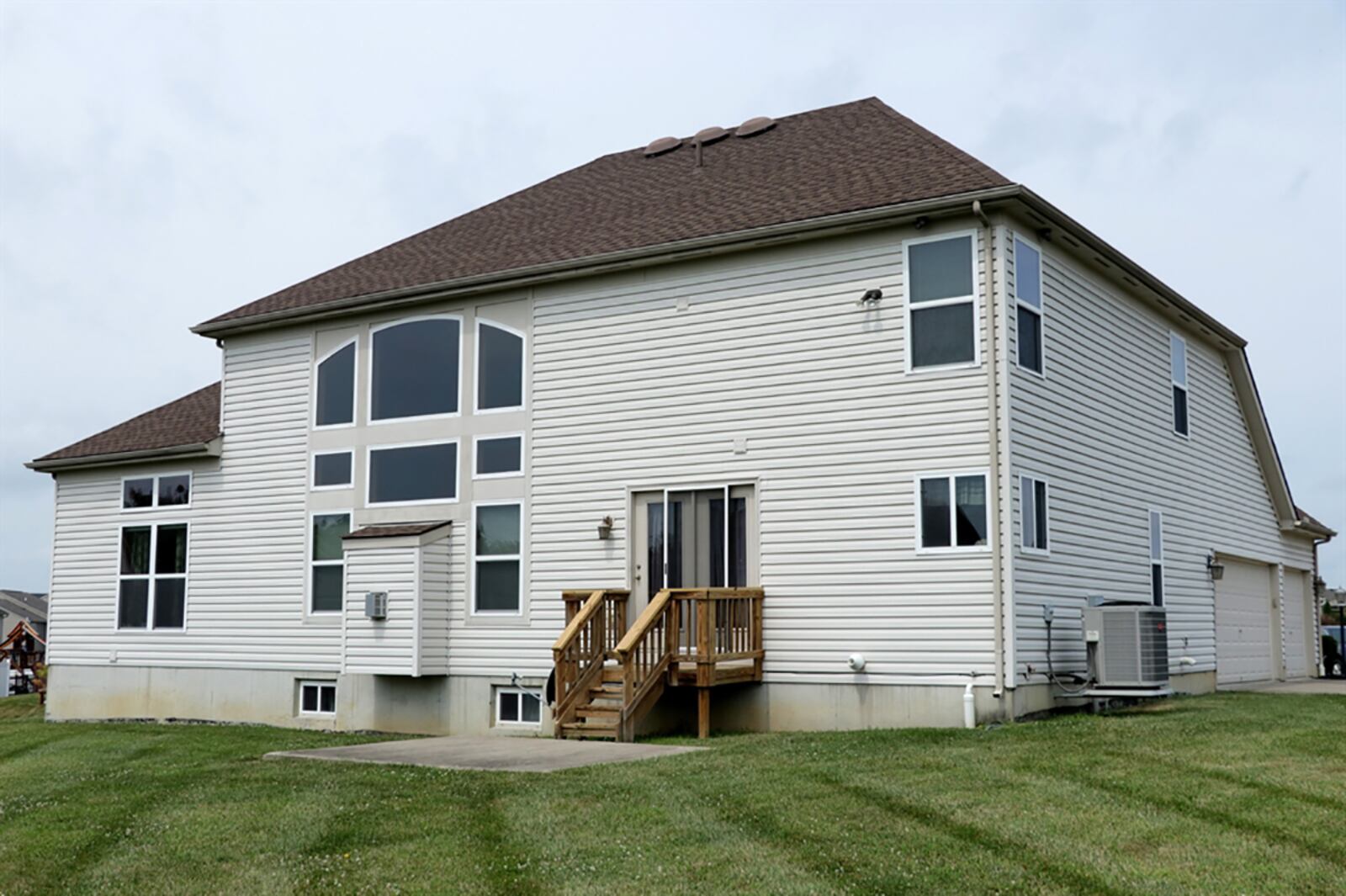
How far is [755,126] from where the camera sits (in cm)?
1830

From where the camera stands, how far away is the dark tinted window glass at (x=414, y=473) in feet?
55.4

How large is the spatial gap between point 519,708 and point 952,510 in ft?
19.5

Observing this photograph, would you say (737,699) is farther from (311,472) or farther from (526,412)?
(311,472)

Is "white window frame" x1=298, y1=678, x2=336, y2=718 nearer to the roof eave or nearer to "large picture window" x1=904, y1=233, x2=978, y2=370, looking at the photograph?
the roof eave

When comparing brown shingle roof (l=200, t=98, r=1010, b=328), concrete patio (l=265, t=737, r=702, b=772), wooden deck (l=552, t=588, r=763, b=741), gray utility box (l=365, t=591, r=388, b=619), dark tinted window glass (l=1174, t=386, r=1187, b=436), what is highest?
brown shingle roof (l=200, t=98, r=1010, b=328)

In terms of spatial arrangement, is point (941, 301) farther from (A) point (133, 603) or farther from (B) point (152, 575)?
(A) point (133, 603)

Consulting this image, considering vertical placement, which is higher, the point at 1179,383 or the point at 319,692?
the point at 1179,383

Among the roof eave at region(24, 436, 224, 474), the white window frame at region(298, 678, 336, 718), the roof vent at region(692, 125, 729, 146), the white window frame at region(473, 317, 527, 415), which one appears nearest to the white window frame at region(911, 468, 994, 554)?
the white window frame at region(473, 317, 527, 415)

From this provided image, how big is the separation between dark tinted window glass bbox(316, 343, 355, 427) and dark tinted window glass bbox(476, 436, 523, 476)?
228 centimetres

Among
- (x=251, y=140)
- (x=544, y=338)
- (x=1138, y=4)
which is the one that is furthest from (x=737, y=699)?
(x=251, y=140)

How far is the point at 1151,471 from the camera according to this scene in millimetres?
17125

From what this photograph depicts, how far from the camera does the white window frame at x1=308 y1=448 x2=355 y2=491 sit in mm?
17688

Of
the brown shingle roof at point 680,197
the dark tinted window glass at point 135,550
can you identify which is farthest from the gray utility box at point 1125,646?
the dark tinted window glass at point 135,550

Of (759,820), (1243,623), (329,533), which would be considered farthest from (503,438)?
(1243,623)
